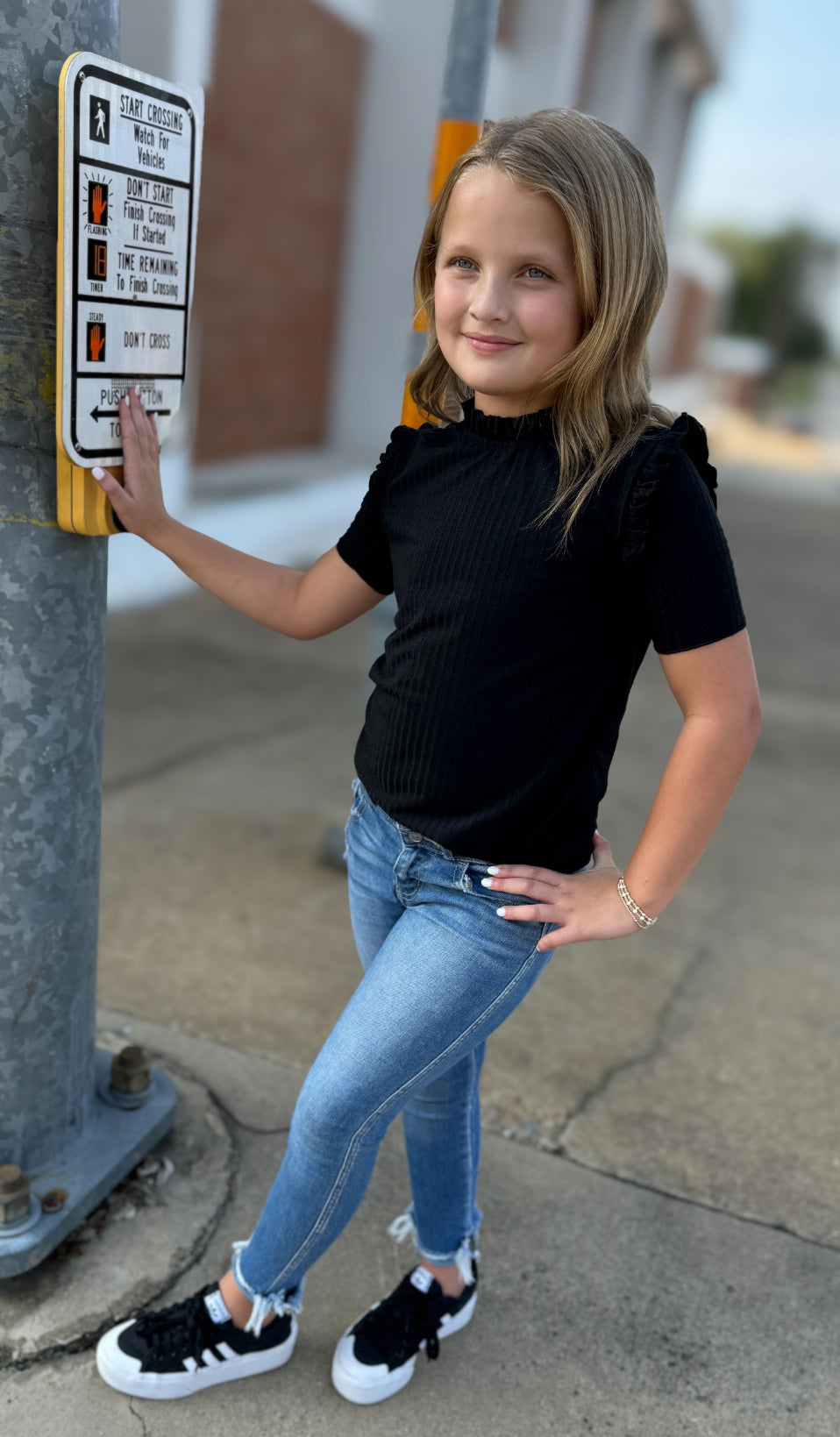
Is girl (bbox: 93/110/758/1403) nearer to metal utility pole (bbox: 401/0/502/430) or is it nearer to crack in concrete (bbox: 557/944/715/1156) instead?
crack in concrete (bbox: 557/944/715/1156)

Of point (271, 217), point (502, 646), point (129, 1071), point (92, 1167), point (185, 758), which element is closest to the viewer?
point (502, 646)

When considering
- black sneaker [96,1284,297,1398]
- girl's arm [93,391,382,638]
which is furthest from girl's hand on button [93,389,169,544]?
black sneaker [96,1284,297,1398]

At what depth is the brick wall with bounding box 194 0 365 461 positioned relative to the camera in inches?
325

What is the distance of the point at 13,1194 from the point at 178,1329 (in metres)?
0.33

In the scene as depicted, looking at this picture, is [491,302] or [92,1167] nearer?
[491,302]

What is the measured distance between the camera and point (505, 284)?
140 cm

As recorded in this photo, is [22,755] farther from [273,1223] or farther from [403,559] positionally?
[273,1223]

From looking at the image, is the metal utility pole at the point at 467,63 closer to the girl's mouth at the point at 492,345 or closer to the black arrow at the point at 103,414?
the black arrow at the point at 103,414

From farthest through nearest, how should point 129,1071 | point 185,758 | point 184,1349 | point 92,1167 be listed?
point 185,758, point 129,1071, point 92,1167, point 184,1349

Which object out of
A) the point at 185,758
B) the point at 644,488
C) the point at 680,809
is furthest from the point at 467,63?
the point at 185,758

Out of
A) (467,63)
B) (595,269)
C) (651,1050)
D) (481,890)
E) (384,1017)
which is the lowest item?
(651,1050)

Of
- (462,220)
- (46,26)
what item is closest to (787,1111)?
(462,220)

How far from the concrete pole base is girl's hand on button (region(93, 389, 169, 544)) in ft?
3.58

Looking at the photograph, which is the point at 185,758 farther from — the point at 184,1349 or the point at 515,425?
the point at 515,425
